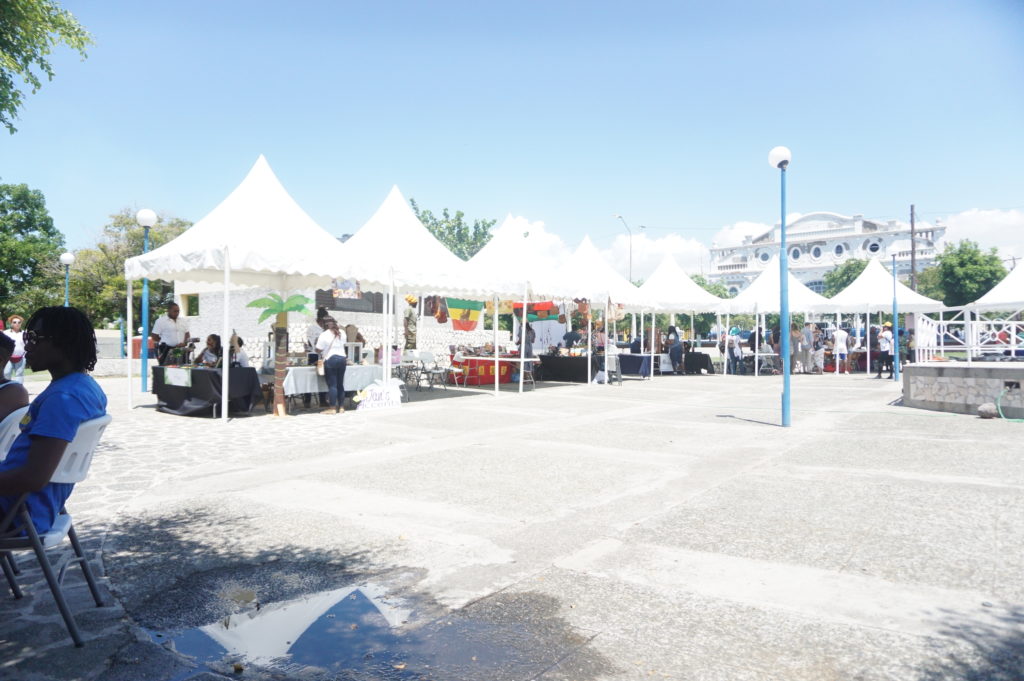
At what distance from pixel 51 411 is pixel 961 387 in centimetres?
1329

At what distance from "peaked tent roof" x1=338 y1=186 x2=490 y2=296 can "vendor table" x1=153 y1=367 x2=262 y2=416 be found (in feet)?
9.17

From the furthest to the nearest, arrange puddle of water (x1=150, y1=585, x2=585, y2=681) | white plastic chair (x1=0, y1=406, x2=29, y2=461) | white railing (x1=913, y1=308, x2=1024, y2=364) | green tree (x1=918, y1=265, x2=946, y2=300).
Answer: green tree (x1=918, y1=265, x2=946, y2=300) < white railing (x1=913, y1=308, x2=1024, y2=364) < white plastic chair (x1=0, y1=406, x2=29, y2=461) < puddle of water (x1=150, y1=585, x2=585, y2=681)

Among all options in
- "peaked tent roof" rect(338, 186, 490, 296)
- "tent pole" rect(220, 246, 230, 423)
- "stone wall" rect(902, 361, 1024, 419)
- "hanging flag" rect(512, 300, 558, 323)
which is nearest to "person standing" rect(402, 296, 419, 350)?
"hanging flag" rect(512, 300, 558, 323)

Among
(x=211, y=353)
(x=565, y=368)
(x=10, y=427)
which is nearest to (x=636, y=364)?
(x=565, y=368)

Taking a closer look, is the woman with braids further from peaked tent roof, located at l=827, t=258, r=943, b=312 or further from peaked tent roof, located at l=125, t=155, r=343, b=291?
peaked tent roof, located at l=827, t=258, r=943, b=312

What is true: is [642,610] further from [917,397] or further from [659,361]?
[659,361]

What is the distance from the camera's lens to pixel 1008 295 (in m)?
20.9

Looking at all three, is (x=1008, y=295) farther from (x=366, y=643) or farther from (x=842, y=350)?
(x=366, y=643)

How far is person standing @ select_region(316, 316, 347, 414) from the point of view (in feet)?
40.2

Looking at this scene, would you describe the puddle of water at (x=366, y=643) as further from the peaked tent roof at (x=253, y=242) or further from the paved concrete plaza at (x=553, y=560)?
the peaked tent roof at (x=253, y=242)

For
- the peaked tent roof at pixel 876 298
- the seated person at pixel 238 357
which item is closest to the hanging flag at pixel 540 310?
the seated person at pixel 238 357

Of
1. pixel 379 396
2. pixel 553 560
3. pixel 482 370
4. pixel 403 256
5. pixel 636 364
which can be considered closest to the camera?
pixel 553 560

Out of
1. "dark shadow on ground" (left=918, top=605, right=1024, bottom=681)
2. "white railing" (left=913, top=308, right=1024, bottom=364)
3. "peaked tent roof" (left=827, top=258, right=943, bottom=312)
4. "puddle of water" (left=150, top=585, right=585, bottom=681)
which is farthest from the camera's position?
"peaked tent roof" (left=827, top=258, right=943, bottom=312)

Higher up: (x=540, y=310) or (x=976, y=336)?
(x=540, y=310)
